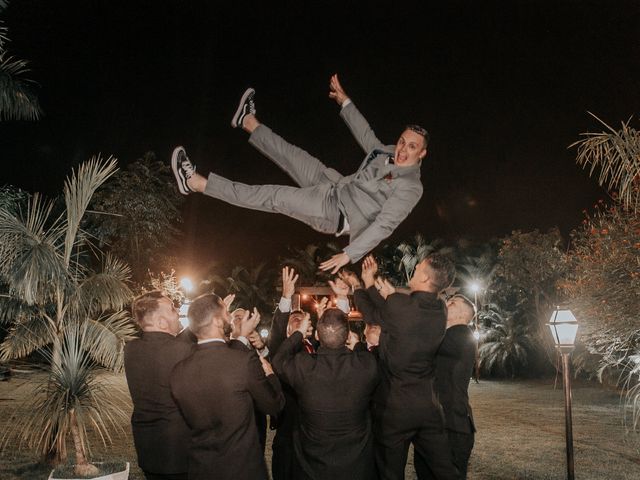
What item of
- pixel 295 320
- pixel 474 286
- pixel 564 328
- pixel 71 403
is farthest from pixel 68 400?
pixel 474 286

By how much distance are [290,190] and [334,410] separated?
207cm

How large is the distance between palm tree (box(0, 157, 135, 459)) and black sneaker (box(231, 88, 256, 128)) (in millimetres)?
3021

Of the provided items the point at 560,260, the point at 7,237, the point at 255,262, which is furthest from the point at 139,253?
the point at 560,260

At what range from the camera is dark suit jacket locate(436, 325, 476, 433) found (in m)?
5.96

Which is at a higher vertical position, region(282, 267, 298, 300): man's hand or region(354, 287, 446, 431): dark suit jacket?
region(282, 267, 298, 300): man's hand

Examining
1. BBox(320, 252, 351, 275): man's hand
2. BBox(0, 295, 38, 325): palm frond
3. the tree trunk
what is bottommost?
the tree trunk

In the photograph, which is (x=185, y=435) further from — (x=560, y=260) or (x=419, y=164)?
(x=560, y=260)

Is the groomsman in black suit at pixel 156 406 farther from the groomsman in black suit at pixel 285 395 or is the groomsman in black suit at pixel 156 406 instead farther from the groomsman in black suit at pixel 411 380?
the groomsman in black suit at pixel 411 380

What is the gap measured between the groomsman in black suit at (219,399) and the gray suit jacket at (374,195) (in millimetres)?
1421

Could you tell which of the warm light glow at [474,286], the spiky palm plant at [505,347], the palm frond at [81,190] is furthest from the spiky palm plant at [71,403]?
the spiky palm plant at [505,347]

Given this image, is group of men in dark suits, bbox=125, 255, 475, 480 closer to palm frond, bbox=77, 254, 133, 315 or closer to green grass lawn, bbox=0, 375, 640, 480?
green grass lawn, bbox=0, 375, 640, 480

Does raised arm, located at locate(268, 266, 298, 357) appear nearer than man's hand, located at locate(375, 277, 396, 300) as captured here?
No

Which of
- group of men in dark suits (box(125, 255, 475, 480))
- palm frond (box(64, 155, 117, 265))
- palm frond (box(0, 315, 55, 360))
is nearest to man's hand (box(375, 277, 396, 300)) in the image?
group of men in dark suits (box(125, 255, 475, 480))

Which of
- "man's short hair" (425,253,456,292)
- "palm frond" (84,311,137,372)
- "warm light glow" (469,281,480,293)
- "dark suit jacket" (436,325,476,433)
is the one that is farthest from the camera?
"warm light glow" (469,281,480,293)
